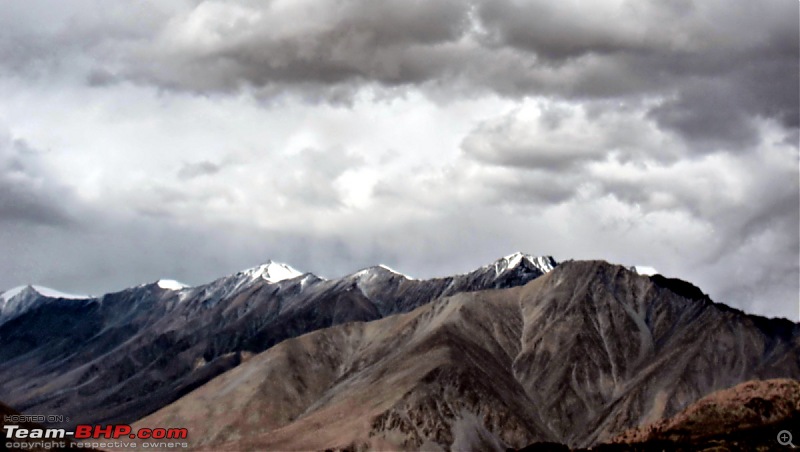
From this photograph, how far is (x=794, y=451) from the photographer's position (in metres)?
199

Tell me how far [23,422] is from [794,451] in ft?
474

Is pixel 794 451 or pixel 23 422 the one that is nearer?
pixel 23 422

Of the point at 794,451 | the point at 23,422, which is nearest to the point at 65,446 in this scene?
the point at 23,422

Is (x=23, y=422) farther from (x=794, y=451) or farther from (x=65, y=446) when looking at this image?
(x=794, y=451)

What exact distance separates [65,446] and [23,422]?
26.9ft

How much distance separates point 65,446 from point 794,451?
452 ft

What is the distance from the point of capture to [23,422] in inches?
6161

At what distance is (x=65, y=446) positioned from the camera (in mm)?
154500

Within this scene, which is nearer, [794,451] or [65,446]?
[65,446]
